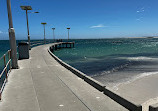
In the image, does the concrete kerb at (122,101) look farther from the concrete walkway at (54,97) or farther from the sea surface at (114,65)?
the sea surface at (114,65)

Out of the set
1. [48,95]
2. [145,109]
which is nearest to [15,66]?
[48,95]

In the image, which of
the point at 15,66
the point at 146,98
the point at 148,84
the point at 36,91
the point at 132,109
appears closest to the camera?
the point at 132,109

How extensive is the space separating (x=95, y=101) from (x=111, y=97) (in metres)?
0.60

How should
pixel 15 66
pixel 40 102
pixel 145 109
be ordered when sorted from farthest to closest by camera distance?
pixel 15 66 < pixel 145 109 < pixel 40 102

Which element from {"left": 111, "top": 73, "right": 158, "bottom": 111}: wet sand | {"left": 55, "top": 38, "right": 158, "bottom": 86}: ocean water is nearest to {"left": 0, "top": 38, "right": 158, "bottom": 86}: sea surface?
{"left": 55, "top": 38, "right": 158, "bottom": 86}: ocean water

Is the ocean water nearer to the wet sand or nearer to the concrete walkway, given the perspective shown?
the wet sand

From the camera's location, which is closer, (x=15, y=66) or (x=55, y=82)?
(x=55, y=82)

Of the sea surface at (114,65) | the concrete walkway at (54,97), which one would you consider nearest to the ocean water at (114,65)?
the sea surface at (114,65)

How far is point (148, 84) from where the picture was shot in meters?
9.91

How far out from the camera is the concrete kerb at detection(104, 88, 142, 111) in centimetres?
374

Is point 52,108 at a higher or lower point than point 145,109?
higher

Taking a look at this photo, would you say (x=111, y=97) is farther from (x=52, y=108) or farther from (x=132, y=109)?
(x=52, y=108)

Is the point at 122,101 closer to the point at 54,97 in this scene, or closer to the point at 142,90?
the point at 54,97

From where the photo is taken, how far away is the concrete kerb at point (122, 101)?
374 centimetres
